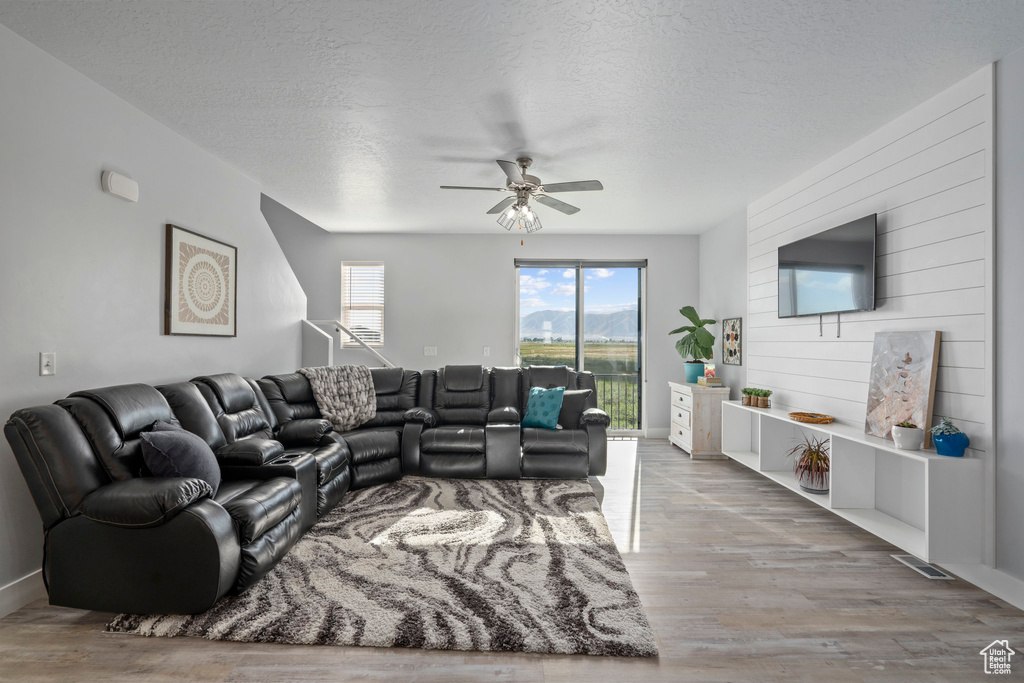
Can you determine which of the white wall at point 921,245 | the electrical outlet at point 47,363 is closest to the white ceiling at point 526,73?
the white wall at point 921,245

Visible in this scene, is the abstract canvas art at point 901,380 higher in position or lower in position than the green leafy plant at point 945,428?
higher

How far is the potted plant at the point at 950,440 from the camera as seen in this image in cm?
256

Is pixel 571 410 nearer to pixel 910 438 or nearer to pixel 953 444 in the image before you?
pixel 910 438

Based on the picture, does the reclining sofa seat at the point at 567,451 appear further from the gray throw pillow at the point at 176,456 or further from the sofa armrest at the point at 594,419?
the gray throw pillow at the point at 176,456

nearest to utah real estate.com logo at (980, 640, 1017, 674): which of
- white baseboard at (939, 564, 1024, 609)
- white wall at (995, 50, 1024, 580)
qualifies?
white baseboard at (939, 564, 1024, 609)

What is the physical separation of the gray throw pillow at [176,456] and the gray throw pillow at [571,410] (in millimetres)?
3057

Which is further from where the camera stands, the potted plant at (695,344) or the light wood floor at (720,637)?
the potted plant at (695,344)

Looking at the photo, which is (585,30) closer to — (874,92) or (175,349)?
(874,92)

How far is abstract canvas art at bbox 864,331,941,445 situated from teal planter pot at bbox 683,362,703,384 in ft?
8.34

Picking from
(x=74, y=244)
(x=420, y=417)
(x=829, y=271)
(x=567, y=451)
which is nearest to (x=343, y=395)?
(x=420, y=417)

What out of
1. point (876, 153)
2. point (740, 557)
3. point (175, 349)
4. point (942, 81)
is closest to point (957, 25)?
point (942, 81)

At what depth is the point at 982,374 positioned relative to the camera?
2.56 metres

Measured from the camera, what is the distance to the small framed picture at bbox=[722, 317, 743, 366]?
5368 mm

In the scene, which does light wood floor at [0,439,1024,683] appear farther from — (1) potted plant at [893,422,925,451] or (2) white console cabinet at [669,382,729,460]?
(2) white console cabinet at [669,382,729,460]
